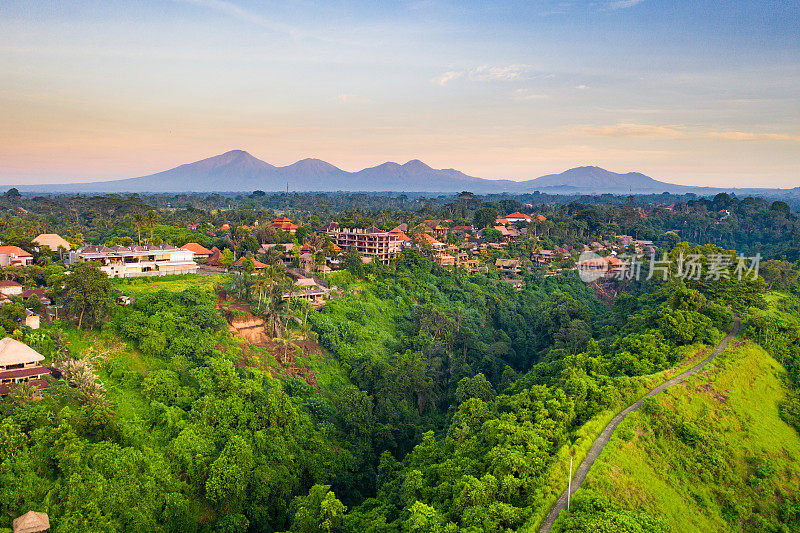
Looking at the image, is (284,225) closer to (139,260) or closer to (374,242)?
(374,242)

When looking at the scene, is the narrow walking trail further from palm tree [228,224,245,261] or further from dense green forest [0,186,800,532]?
palm tree [228,224,245,261]

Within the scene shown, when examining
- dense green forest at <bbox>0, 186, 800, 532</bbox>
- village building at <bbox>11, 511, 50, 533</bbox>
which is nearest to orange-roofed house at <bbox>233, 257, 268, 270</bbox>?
dense green forest at <bbox>0, 186, 800, 532</bbox>

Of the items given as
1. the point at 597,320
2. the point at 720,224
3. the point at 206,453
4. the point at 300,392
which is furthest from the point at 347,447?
the point at 720,224

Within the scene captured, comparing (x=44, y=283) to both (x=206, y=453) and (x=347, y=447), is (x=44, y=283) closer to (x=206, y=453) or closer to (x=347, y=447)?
(x=206, y=453)

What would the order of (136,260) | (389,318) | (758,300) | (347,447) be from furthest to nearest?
(389,318) < (136,260) < (758,300) < (347,447)

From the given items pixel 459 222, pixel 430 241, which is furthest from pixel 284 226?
pixel 459 222

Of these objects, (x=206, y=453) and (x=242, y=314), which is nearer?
(x=206, y=453)
